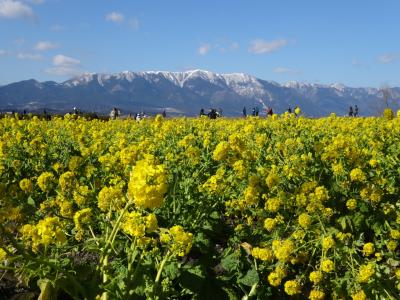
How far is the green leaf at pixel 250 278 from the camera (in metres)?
3.33

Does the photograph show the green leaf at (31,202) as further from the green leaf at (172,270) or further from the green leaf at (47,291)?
the green leaf at (47,291)

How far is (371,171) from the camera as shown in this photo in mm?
5180

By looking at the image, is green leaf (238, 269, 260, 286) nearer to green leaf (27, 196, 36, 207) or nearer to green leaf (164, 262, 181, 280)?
green leaf (164, 262, 181, 280)

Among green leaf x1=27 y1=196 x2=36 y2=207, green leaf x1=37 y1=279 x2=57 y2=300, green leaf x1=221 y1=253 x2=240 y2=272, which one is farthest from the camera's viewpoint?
green leaf x1=27 y1=196 x2=36 y2=207

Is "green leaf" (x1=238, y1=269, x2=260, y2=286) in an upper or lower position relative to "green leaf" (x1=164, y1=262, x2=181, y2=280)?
lower

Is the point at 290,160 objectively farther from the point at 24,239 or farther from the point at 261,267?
the point at 24,239

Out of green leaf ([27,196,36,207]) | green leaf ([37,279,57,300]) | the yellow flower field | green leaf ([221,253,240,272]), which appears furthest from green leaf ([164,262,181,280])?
green leaf ([27,196,36,207])

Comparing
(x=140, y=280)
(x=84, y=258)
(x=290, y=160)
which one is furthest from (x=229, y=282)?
(x=290, y=160)

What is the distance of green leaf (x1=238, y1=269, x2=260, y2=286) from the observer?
3.33m

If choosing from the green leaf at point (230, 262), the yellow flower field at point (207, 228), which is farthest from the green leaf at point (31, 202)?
the green leaf at point (230, 262)

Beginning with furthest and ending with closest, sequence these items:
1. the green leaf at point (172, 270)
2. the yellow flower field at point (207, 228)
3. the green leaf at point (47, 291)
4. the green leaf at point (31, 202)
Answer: the green leaf at point (31, 202) < the green leaf at point (172, 270) < the yellow flower field at point (207, 228) < the green leaf at point (47, 291)

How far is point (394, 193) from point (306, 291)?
143 centimetres

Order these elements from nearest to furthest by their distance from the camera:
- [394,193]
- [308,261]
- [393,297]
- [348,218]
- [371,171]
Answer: [393,297] → [308,261] → [348,218] → [394,193] → [371,171]

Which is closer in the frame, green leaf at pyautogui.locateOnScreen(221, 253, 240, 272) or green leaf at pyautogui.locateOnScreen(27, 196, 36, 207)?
green leaf at pyautogui.locateOnScreen(221, 253, 240, 272)
